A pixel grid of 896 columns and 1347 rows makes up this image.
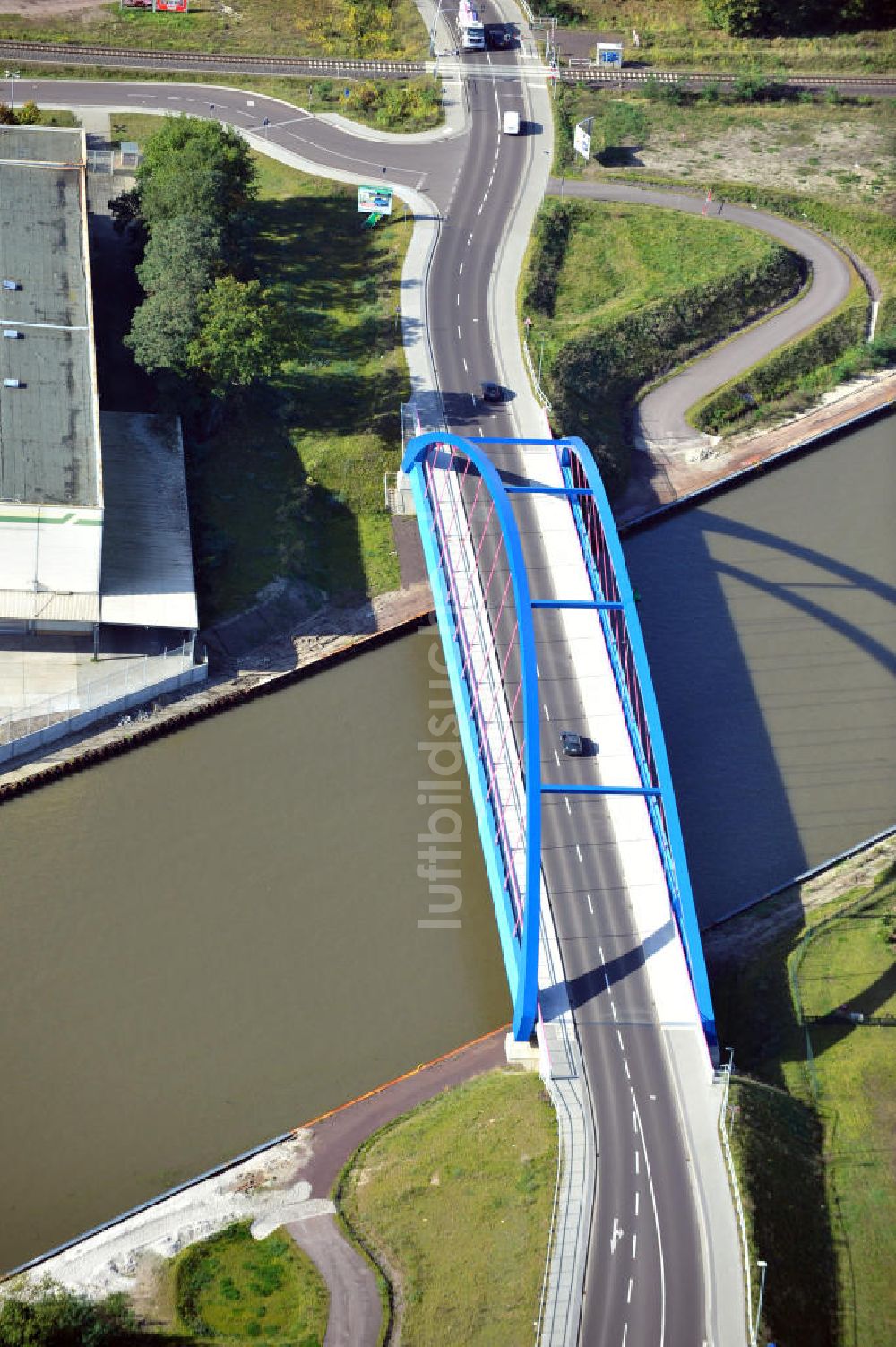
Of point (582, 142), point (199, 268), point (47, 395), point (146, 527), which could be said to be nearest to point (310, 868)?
point (146, 527)

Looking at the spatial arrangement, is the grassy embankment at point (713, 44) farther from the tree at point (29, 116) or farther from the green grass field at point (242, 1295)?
the green grass field at point (242, 1295)

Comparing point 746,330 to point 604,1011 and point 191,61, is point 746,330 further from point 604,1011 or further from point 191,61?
Answer: point 604,1011

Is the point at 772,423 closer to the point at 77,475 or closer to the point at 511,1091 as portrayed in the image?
the point at 77,475

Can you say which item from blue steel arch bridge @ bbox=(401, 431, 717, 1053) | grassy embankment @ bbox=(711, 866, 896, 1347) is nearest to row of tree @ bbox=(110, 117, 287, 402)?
blue steel arch bridge @ bbox=(401, 431, 717, 1053)

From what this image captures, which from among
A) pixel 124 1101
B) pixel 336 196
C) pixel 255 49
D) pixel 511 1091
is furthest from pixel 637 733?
pixel 255 49

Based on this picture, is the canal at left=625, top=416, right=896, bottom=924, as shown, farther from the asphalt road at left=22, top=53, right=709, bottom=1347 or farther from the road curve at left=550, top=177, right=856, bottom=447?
the road curve at left=550, top=177, right=856, bottom=447

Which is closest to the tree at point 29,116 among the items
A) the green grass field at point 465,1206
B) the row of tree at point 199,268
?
the row of tree at point 199,268
